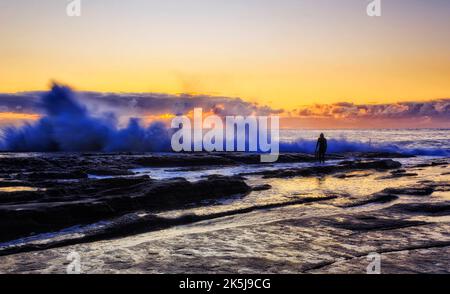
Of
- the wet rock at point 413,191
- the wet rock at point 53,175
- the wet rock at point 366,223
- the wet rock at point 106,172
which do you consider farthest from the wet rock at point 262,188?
the wet rock at point 53,175

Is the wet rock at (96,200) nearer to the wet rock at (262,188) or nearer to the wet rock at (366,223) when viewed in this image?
the wet rock at (262,188)

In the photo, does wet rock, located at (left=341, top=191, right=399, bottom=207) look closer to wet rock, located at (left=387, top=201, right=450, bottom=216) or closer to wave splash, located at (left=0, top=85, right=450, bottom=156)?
wet rock, located at (left=387, top=201, right=450, bottom=216)

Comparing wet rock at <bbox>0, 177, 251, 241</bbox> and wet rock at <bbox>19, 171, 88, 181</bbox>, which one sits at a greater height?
wet rock at <bbox>0, 177, 251, 241</bbox>

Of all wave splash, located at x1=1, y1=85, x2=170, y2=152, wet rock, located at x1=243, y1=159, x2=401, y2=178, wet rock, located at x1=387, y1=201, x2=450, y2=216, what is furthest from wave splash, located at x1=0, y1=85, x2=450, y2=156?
wet rock, located at x1=387, y1=201, x2=450, y2=216

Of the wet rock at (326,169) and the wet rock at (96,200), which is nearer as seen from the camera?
the wet rock at (96,200)

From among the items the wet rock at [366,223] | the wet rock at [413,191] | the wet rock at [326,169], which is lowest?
the wet rock at [326,169]

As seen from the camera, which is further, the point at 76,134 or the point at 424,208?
the point at 76,134

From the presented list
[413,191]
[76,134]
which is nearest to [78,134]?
[76,134]

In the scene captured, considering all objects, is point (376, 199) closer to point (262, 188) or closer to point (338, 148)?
point (262, 188)

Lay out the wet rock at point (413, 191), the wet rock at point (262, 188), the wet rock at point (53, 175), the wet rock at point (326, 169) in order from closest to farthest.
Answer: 1. the wet rock at point (413, 191)
2. the wet rock at point (262, 188)
3. the wet rock at point (53, 175)
4. the wet rock at point (326, 169)

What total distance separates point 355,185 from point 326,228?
24.3ft
